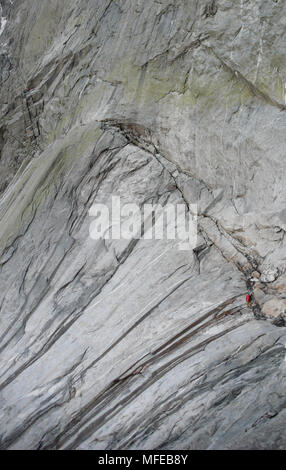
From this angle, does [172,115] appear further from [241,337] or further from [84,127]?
[241,337]

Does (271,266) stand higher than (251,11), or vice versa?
(251,11)

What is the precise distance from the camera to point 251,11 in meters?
6.85

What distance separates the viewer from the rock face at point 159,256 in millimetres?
6066

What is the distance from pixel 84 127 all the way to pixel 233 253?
13.8ft

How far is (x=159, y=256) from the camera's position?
7.20 metres

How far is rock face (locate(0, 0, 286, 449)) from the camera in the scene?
19.9 feet

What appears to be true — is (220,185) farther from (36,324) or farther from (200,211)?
(36,324)

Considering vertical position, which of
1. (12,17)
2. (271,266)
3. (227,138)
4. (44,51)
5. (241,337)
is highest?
(12,17)

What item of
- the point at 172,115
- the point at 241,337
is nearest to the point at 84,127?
the point at 172,115

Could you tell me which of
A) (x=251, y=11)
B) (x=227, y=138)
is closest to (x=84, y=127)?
(x=227, y=138)

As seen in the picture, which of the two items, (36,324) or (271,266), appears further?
(36,324)
